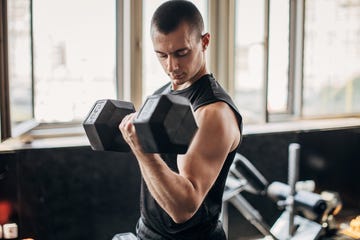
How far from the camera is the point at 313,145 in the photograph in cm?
361

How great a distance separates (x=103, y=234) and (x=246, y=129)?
1244 mm

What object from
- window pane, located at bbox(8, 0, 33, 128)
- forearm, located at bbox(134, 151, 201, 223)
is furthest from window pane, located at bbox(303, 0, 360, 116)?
forearm, located at bbox(134, 151, 201, 223)

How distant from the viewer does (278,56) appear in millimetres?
3887

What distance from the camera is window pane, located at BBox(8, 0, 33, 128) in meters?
2.43

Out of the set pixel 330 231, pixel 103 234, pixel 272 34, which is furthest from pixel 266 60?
pixel 103 234

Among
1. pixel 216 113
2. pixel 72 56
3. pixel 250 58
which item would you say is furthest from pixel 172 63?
pixel 250 58

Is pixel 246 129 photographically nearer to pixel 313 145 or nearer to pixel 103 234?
pixel 313 145

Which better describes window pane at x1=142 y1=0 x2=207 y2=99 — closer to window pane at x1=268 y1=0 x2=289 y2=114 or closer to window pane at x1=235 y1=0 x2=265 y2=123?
window pane at x1=235 y1=0 x2=265 y2=123

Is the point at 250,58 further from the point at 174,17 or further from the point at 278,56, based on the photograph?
the point at 174,17

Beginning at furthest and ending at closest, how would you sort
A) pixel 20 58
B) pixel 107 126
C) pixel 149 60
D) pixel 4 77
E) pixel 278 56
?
pixel 278 56 < pixel 149 60 < pixel 20 58 < pixel 4 77 < pixel 107 126

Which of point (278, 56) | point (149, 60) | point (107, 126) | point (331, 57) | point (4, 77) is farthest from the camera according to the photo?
point (331, 57)

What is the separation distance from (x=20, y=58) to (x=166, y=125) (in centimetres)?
163

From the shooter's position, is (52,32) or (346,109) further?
(346,109)

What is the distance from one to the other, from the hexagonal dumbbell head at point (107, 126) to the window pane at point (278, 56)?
251 centimetres
